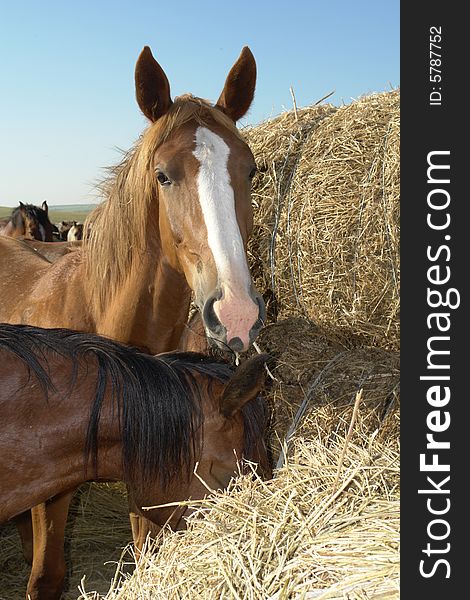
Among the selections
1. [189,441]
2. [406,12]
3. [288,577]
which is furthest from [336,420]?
[406,12]

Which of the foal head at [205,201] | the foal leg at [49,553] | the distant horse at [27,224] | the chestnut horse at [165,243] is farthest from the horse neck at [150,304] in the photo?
the distant horse at [27,224]

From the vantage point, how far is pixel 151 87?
289cm

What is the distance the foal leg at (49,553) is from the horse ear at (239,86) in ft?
6.29

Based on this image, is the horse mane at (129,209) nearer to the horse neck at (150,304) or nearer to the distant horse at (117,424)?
the horse neck at (150,304)

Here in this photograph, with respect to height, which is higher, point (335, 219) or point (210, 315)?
point (335, 219)

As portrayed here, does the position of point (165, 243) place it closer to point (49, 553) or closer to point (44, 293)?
point (44, 293)

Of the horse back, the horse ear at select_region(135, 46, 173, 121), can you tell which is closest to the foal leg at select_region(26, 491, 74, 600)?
the horse back

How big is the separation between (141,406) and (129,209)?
1159 mm

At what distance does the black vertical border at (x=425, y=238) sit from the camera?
1.67m

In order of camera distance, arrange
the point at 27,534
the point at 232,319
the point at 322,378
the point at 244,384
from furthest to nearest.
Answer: the point at 27,534, the point at 322,378, the point at 232,319, the point at 244,384

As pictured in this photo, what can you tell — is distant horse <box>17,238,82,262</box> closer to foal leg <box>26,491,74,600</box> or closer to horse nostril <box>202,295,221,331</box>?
foal leg <box>26,491,74,600</box>

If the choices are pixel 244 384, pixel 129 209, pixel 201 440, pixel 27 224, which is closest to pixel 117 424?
pixel 201 440

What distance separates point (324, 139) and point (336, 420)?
1.38 m

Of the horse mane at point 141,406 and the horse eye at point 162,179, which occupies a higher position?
the horse eye at point 162,179
